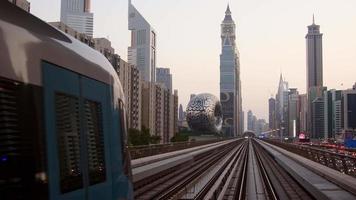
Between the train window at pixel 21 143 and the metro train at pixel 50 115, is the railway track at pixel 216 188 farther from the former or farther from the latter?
the train window at pixel 21 143

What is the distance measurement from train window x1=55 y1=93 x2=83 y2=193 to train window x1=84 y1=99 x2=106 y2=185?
0.36 m

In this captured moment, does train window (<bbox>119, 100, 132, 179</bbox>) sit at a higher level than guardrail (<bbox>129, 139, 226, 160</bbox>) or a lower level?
higher

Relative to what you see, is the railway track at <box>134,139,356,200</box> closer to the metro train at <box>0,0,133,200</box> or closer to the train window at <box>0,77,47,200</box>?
the metro train at <box>0,0,133,200</box>

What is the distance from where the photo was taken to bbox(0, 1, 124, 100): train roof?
3.97m

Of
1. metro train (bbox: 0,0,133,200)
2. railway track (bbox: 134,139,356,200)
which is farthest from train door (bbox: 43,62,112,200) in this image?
railway track (bbox: 134,139,356,200)

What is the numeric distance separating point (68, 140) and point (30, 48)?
99 centimetres

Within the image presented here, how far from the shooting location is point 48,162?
446 cm

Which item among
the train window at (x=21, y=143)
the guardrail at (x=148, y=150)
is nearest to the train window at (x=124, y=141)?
the train window at (x=21, y=143)

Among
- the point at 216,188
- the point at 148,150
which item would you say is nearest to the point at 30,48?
the point at 216,188

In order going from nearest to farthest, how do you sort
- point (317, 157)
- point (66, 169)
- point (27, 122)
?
1. point (27, 122)
2. point (66, 169)
3. point (317, 157)

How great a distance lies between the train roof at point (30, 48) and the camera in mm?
3975

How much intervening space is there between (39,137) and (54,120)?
348 mm

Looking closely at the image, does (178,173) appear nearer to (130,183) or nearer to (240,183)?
(240,183)

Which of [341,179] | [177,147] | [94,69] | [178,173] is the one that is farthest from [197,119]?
[94,69]
